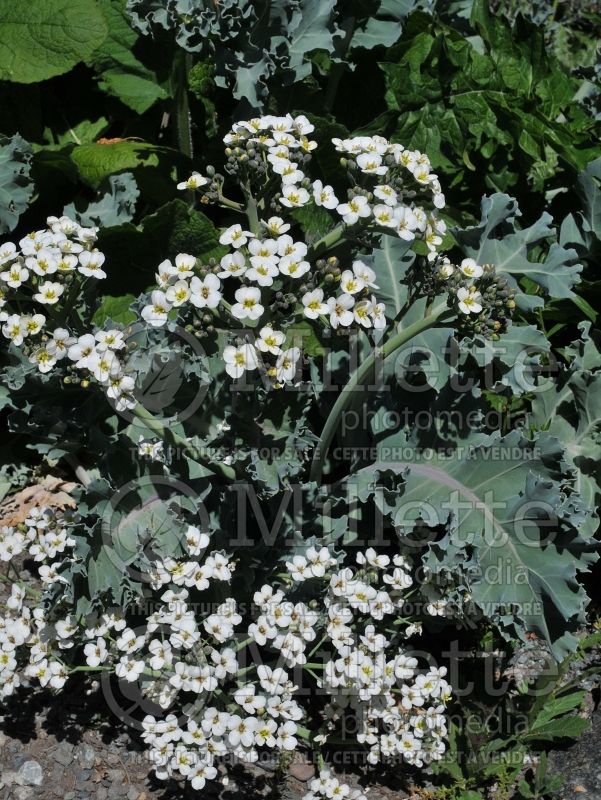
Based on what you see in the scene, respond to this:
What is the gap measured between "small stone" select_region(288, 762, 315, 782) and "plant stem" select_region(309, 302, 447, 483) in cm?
99

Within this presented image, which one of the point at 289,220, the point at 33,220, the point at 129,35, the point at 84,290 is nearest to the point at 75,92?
the point at 129,35

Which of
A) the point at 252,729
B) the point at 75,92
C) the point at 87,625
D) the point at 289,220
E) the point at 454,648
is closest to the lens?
the point at 252,729

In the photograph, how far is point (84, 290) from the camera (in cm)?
302

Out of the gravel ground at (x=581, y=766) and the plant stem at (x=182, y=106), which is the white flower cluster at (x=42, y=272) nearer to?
the plant stem at (x=182, y=106)

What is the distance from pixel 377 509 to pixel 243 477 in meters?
0.53

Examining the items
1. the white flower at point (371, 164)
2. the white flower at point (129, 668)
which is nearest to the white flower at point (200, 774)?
the white flower at point (129, 668)

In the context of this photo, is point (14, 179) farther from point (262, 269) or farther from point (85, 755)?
point (85, 755)

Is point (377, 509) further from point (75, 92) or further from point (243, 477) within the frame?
point (75, 92)

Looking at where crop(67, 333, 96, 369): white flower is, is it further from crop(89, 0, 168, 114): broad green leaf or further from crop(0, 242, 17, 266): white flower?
crop(89, 0, 168, 114): broad green leaf


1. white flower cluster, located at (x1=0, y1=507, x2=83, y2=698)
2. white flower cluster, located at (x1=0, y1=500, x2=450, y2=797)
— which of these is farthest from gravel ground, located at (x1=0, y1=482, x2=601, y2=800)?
white flower cluster, located at (x1=0, y1=507, x2=83, y2=698)

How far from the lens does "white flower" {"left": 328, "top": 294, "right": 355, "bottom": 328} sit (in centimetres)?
246

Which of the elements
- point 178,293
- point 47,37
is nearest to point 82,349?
point 178,293

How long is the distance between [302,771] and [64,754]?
0.82m

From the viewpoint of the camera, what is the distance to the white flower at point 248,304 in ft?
8.05
